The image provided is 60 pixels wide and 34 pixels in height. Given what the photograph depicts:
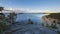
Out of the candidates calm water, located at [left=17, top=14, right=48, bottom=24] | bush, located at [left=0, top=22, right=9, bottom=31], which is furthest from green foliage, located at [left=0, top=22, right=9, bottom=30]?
calm water, located at [left=17, top=14, right=48, bottom=24]

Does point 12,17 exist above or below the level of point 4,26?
above

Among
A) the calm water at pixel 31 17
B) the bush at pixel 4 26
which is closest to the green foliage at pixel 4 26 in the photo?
the bush at pixel 4 26

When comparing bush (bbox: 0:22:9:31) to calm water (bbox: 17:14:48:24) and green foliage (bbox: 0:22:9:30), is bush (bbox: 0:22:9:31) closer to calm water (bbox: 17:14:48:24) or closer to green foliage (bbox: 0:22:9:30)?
green foliage (bbox: 0:22:9:30)

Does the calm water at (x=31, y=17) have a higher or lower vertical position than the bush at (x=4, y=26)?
higher

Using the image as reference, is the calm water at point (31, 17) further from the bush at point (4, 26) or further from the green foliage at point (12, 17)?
the bush at point (4, 26)

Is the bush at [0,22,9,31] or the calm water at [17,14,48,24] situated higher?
the calm water at [17,14,48,24]

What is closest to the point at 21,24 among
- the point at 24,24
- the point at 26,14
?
the point at 24,24

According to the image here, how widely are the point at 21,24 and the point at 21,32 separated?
11 cm

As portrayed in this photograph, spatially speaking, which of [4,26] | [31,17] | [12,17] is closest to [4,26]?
[4,26]

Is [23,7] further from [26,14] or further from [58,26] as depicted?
[58,26]

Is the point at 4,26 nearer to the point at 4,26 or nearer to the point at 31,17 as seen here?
the point at 4,26

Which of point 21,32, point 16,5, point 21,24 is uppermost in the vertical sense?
point 16,5

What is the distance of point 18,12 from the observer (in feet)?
4.34

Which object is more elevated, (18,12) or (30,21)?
(18,12)
